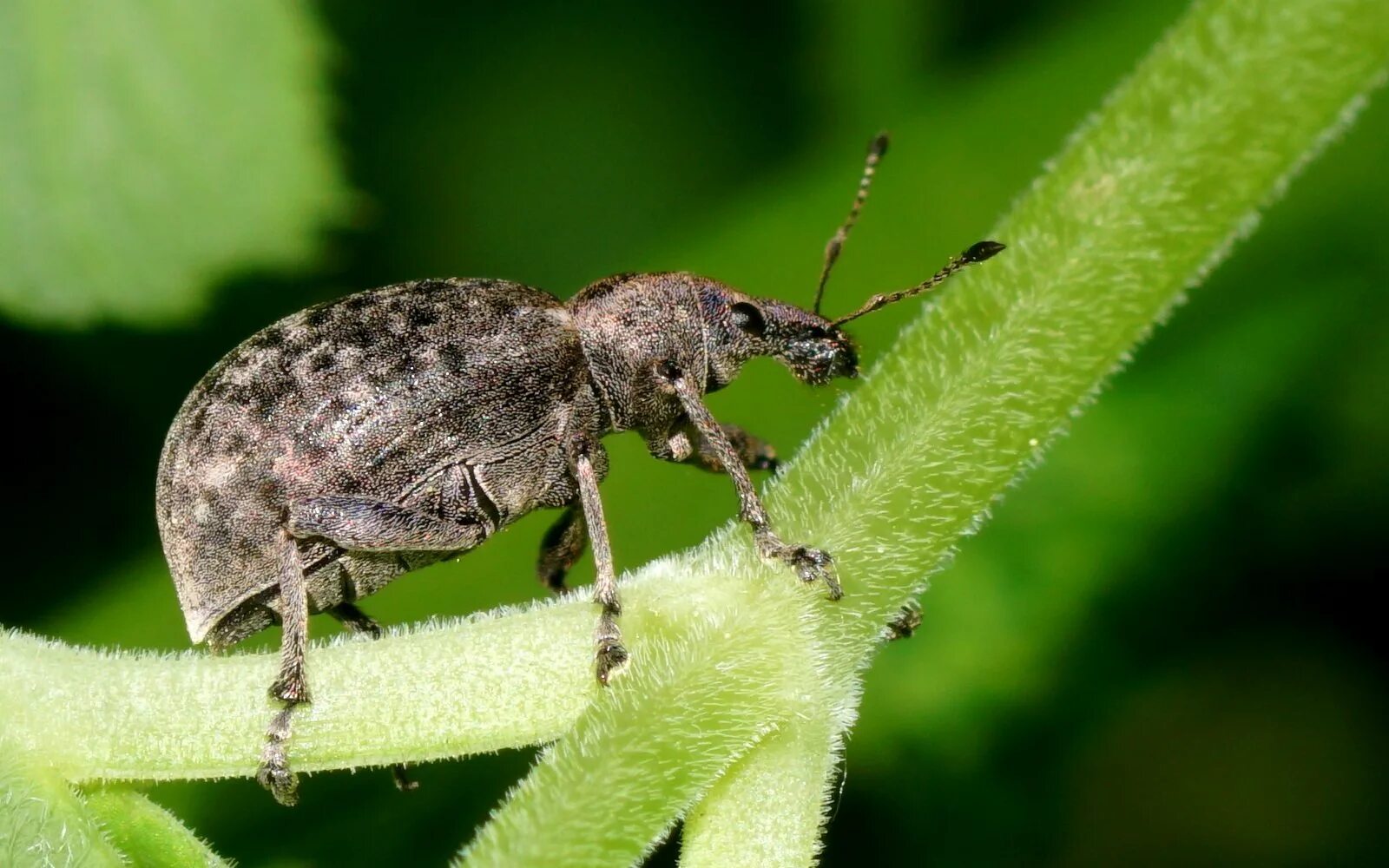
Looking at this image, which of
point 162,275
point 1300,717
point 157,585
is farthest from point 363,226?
point 1300,717

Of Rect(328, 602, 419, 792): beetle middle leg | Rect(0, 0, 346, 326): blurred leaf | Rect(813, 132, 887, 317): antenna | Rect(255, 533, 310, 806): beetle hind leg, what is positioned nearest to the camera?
Rect(255, 533, 310, 806): beetle hind leg

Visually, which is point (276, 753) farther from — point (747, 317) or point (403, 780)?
point (747, 317)

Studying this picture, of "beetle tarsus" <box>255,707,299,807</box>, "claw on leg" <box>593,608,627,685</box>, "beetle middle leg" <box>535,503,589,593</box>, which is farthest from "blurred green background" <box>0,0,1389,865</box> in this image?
"claw on leg" <box>593,608,627,685</box>

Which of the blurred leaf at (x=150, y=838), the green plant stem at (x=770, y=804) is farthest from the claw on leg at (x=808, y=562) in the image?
the blurred leaf at (x=150, y=838)

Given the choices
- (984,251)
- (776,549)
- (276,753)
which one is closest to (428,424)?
(276,753)

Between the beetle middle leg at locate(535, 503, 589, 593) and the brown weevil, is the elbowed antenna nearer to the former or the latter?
the brown weevil
